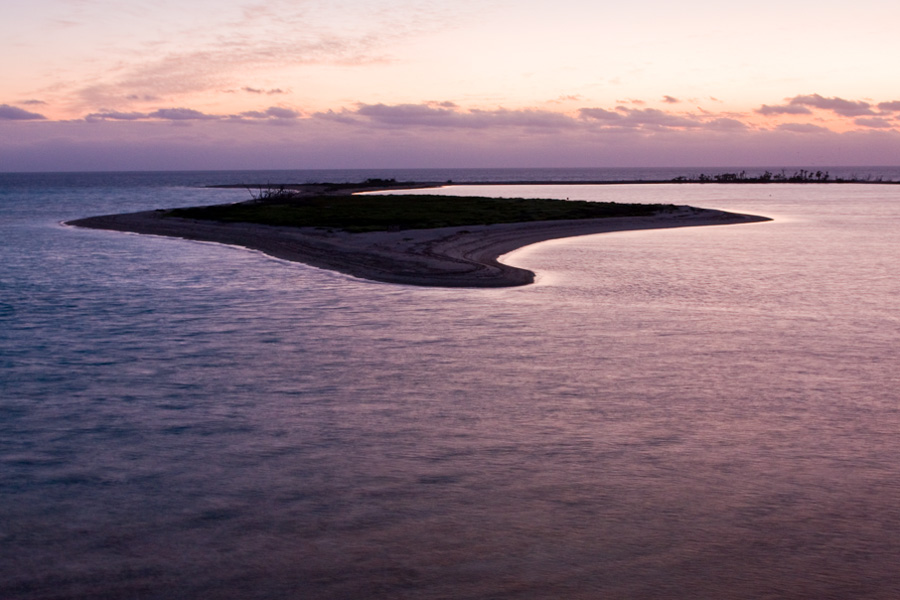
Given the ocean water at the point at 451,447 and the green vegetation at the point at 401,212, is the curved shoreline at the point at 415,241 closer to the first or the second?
the green vegetation at the point at 401,212

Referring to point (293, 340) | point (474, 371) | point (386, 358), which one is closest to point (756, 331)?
point (474, 371)

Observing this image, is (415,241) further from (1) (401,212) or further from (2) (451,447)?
(2) (451,447)

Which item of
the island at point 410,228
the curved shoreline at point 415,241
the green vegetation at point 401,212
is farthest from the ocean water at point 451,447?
the green vegetation at point 401,212

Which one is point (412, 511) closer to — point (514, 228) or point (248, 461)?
point (248, 461)

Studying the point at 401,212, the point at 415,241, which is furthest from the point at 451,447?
the point at 401,212

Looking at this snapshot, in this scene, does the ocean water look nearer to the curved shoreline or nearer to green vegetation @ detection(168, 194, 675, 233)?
the curved shoreline

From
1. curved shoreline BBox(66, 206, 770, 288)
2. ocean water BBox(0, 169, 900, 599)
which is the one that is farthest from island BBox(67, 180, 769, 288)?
ocean water BBox(0, 169, 900, 599)
